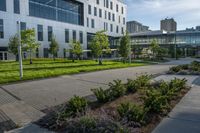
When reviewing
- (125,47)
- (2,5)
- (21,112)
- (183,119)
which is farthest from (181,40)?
(21,112)

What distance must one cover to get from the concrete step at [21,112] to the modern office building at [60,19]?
122ft

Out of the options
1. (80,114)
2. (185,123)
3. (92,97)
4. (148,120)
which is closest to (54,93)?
(92,97)

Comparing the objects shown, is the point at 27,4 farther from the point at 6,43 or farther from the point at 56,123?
the point at 56,123

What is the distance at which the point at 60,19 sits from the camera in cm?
5609

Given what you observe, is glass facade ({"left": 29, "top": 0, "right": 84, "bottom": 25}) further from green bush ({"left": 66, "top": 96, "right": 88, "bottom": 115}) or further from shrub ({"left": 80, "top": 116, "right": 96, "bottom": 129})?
shrub ({"left": 80, "top": 116, "right": 96, "bottom": 129})

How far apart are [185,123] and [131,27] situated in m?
160

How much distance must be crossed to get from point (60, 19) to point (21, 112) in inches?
2013

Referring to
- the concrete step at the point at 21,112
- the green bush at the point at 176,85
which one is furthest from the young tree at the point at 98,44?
the concrete step at the point at 21,112

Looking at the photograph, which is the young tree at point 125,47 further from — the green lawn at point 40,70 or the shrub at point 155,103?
the shrub at point 155,103

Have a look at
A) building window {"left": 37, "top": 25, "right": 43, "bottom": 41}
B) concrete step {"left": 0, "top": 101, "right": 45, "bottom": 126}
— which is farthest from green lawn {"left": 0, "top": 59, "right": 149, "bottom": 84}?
building window {"left": 37, "top": 25, "right": 43, "bottom": 41}

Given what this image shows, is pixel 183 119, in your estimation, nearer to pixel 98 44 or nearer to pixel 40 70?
pixel 40 70

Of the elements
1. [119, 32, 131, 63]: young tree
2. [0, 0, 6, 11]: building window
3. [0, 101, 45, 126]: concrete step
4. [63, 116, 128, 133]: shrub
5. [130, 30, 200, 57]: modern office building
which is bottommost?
[0, 101, 45, 126]: concrete step

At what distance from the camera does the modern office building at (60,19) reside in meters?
42.8

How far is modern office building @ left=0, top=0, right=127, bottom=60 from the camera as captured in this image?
4284cm
